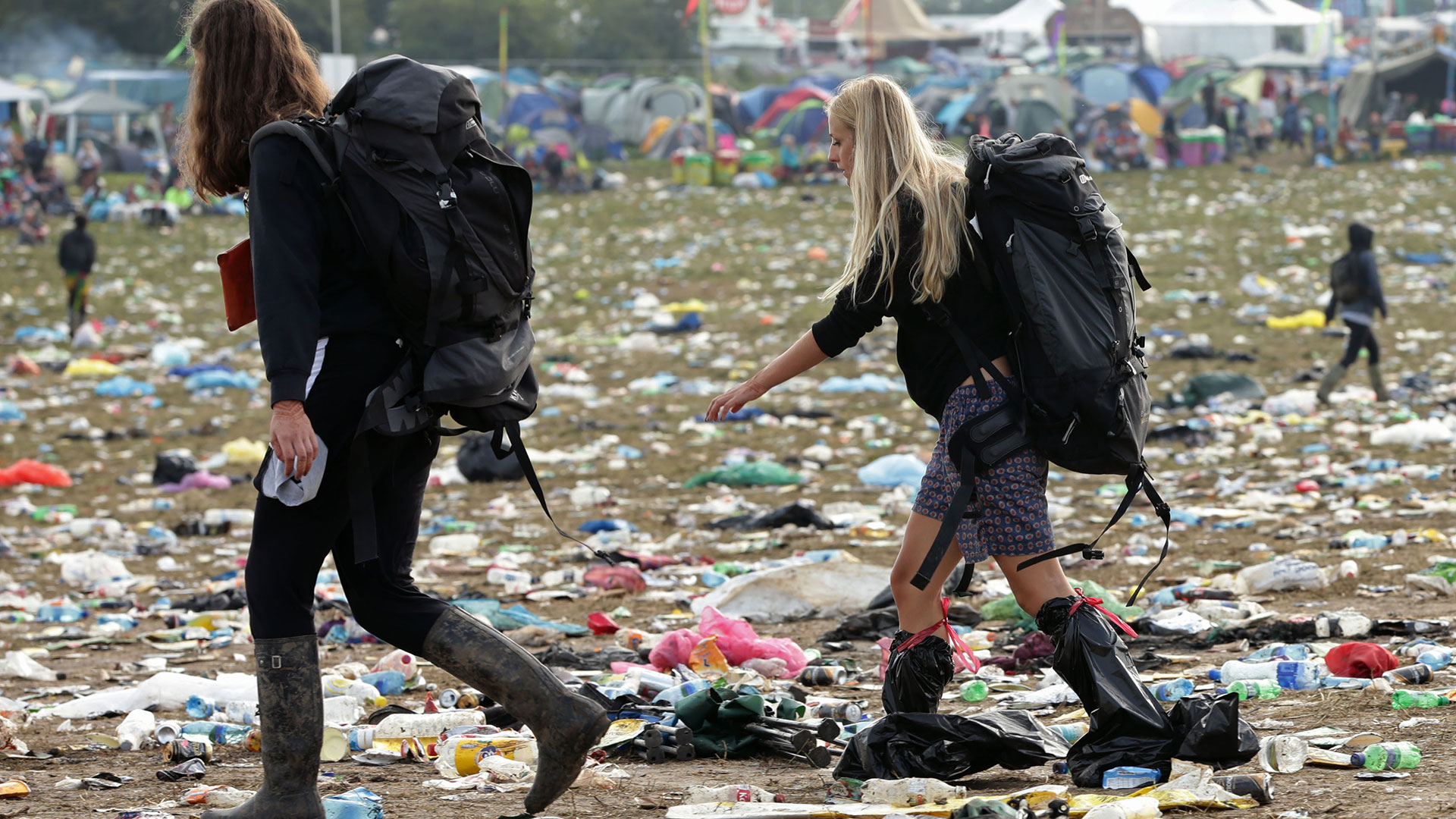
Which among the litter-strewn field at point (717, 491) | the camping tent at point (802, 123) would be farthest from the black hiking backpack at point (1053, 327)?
the camping tent at point (802, 123)

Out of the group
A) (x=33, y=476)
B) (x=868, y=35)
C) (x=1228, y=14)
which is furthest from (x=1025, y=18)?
(x=33, y=476)

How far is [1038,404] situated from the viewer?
9.49 feet

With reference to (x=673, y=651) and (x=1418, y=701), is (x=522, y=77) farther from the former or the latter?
(x=1418, y=701)

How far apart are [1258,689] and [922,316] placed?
1510mm

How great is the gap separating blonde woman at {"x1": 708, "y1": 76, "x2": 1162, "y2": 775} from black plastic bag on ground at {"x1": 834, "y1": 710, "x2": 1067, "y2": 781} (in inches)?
5.3

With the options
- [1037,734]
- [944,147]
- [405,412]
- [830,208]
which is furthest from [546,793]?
[830,208]

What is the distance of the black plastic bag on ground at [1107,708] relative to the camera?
9.34ft

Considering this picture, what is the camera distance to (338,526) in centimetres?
266

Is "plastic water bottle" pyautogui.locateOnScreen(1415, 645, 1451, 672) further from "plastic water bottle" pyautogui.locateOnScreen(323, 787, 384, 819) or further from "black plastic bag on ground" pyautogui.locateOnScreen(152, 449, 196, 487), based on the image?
"black plastic bag on ground" pyautogui.locateOnScreen(152, 449, 196, 487)

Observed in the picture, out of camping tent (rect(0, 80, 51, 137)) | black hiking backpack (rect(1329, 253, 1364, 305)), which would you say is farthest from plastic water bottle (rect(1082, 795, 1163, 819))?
camping tent (rect(0, 80, 51, 137))

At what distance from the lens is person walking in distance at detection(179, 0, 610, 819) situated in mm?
2543

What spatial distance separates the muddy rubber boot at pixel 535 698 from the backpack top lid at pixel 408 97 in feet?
3.18

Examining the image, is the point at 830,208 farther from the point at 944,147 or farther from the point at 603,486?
the point at 944,147

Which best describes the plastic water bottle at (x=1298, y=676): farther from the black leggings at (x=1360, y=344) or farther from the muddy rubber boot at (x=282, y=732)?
the black leggings at (x=1360, y=344)
